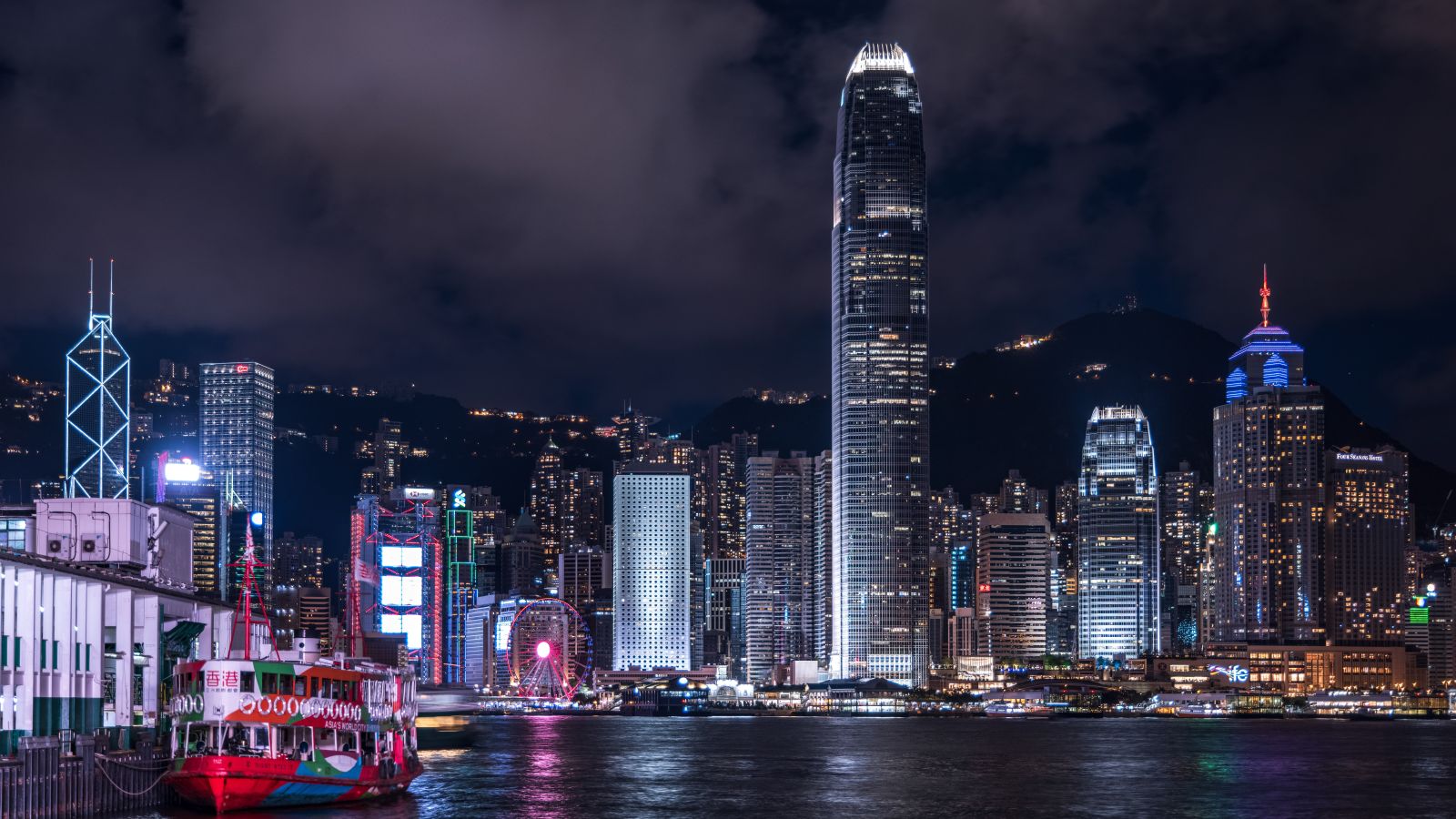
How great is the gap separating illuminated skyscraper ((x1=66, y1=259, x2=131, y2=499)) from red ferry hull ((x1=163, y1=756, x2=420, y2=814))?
19.4 meters

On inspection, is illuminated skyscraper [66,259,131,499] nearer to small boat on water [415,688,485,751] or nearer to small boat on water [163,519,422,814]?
small boat on water [163,519,422,814]

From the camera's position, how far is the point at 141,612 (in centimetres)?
6988

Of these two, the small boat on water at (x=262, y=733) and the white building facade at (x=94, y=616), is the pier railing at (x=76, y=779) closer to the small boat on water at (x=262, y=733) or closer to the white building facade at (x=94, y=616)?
the small boat on water at (x=262, y=733)

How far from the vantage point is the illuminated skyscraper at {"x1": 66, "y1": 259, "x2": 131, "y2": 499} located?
89312mm

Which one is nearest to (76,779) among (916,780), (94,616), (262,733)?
(94,616)

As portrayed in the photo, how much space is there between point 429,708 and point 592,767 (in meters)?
43.7

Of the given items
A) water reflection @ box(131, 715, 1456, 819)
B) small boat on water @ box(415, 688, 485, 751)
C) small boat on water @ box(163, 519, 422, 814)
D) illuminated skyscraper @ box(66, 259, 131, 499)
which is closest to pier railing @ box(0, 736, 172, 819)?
small boat on water @ box(163, 519, 422, 814)

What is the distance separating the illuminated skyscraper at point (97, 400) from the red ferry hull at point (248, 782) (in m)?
19.4

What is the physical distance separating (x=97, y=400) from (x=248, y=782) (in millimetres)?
92694

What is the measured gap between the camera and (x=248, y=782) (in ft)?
214

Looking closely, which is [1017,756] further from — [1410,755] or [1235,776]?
[1410,755]

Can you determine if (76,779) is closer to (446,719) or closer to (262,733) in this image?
(262,733)

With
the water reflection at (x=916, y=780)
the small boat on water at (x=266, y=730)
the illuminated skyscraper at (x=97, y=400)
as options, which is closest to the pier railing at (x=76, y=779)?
the small boat on water at (x=266, y=730)

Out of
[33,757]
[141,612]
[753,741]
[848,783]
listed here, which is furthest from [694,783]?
[753,741]
